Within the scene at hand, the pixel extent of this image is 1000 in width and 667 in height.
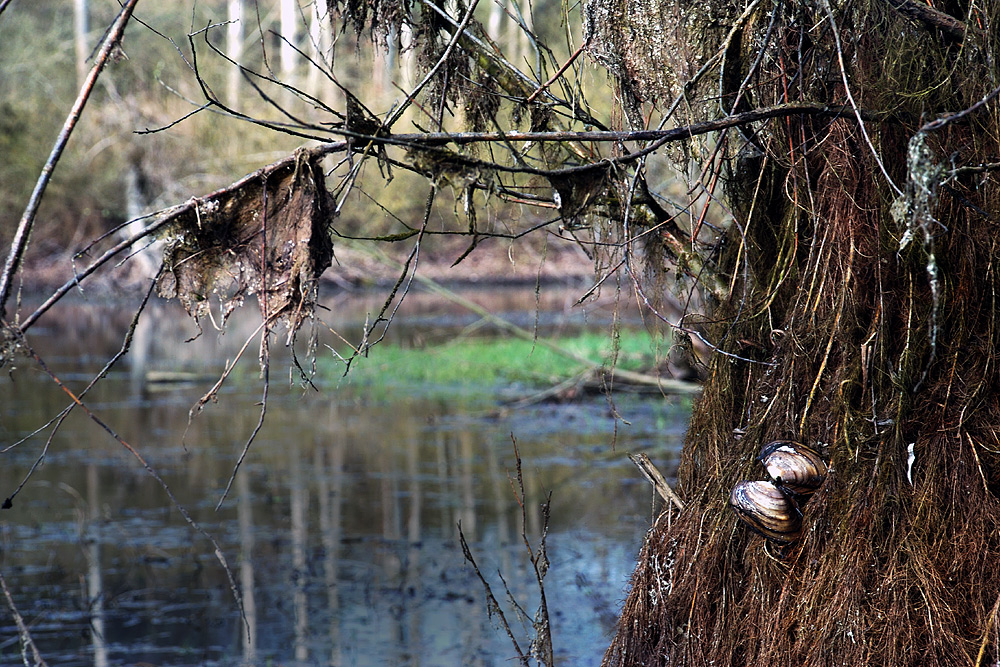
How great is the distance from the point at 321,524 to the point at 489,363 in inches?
304

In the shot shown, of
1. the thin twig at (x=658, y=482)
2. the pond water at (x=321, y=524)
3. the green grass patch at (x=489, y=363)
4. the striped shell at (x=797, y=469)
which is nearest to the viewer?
the striped shell at (x=797, y=469)

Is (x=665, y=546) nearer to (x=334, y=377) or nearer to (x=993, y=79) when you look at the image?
(x=993, y=79)

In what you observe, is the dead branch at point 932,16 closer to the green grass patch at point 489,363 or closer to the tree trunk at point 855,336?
the tree trunk at point 855,336

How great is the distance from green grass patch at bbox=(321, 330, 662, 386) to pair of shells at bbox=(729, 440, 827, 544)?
936 cm

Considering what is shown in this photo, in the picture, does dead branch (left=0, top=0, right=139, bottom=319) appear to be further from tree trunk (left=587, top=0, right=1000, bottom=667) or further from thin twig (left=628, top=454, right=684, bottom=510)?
thin twig (left=628, top=454, right=684, bottom=510)

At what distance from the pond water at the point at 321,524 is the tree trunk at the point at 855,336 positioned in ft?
1.97

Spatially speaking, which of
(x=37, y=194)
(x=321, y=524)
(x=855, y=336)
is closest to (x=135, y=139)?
(x=321, y=524)

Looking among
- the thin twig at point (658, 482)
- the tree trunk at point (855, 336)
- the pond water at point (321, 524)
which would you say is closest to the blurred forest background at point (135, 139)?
the pond water at point (321, 524)

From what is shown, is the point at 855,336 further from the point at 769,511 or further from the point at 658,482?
the point at 658,482

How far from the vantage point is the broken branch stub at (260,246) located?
2.76 m

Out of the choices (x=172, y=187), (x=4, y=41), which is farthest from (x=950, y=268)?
(x=4, y=41)

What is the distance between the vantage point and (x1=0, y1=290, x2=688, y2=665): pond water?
5281mm

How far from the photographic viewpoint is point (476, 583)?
6.11m

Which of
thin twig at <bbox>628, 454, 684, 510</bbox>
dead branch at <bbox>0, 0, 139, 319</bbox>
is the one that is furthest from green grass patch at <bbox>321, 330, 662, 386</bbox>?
dead branch at <bbox>0, 0, 139, 319</bbox>
